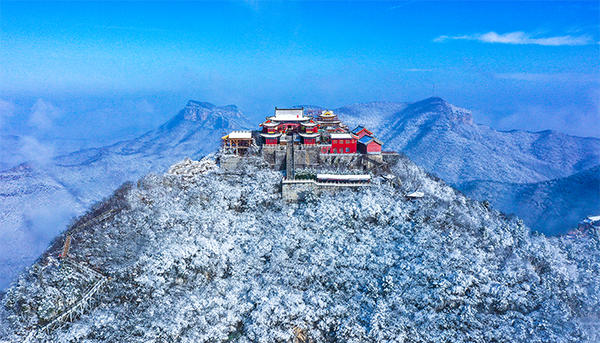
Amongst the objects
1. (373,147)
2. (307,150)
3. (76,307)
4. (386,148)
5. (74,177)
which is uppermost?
(373,147)

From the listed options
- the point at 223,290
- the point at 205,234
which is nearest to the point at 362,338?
the point at 223,290

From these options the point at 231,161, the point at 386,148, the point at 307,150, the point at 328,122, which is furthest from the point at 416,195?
the point at 386,148

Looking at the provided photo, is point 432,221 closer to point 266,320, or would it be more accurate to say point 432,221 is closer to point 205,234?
point 266,320

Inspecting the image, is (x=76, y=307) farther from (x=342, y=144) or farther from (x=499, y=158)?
(x=499, y=158)

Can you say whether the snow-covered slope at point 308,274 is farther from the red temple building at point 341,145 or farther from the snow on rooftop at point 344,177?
the red temple building at point 341,145

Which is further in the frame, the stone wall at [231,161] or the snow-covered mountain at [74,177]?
the snow-covered mountain at [74,177]

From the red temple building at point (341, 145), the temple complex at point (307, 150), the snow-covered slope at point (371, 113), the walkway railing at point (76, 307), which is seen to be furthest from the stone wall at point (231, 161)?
the snow-covered slope at point (371, 113)

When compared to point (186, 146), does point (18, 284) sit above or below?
above
